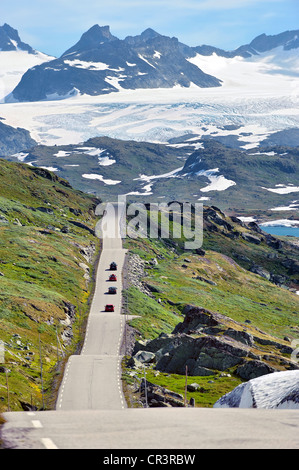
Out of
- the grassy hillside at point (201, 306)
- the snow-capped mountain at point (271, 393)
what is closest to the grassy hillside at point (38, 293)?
the grassy hillside at point (201, 306)

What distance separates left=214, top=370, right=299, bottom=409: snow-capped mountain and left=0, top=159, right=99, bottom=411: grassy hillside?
68.9ft

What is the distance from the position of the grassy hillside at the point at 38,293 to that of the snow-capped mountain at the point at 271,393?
2100cm

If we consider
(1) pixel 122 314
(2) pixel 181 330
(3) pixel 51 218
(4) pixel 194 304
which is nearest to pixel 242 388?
(2) pixel 181 330

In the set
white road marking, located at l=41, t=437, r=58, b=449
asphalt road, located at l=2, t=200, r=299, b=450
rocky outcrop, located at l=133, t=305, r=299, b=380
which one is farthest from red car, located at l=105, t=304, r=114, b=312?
white road marking, located at l=41, t=437, r=58, b=449

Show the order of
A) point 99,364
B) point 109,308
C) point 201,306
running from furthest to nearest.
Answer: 1. point 201,306
2. point 109,308
3. point 99,364

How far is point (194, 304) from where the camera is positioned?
14412 cm

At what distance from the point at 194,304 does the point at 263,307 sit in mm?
36732

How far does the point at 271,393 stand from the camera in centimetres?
4475

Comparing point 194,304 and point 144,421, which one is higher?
point 144,421

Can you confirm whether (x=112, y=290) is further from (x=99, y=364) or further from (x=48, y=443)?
(x=48, y=443)

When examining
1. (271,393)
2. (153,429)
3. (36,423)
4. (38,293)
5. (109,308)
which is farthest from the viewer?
(109,308)

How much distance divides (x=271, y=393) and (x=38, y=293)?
70.1 m

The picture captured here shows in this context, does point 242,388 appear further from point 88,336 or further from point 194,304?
point 194,304

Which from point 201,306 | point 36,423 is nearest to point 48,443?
point 36,423
